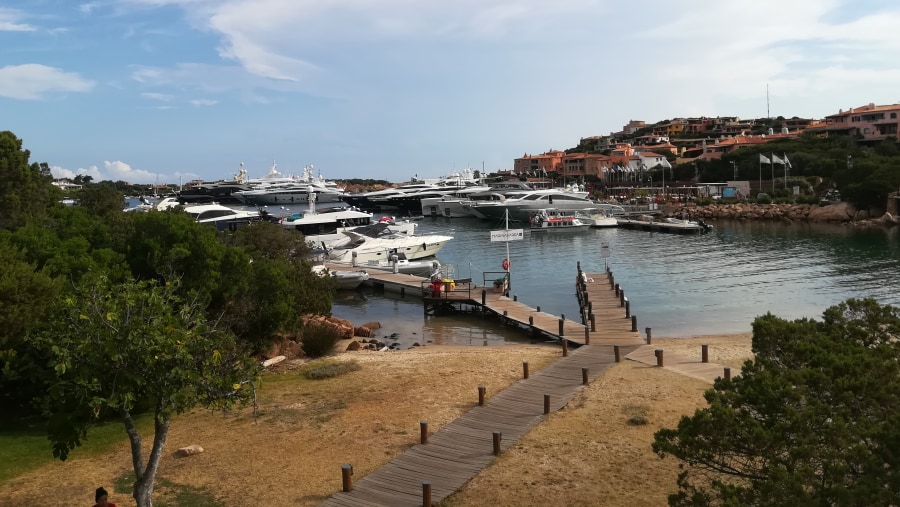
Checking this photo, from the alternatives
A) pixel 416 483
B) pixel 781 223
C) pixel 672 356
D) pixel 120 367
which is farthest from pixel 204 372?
pixel 781 223

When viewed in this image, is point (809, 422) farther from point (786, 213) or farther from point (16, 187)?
point (786, 213)

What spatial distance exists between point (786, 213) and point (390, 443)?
260 ft

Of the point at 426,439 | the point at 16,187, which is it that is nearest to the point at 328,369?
the point at 426,439

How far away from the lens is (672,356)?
20.7 metres

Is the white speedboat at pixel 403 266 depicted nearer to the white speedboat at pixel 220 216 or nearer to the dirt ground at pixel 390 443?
the white speedboat at pixel 220 216

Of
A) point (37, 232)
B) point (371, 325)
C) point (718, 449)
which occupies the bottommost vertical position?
point (371, 325)

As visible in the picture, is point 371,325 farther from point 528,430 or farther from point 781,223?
point 781,223

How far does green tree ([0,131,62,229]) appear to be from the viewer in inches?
1184

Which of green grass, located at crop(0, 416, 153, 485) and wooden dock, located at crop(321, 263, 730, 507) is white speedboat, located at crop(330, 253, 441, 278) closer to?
wooden dock, located at crop(321, 263, 730, 507)

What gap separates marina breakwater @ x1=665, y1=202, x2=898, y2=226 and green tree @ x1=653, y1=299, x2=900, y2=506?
7220 centimetres

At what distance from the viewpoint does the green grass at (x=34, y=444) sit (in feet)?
43.8

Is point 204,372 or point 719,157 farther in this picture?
point 719,157

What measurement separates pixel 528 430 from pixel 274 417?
6.01 m

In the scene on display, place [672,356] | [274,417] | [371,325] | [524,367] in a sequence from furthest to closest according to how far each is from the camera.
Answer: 1. [371,325]
2. [672,356]
3. [524,367]
4. [274,417]
